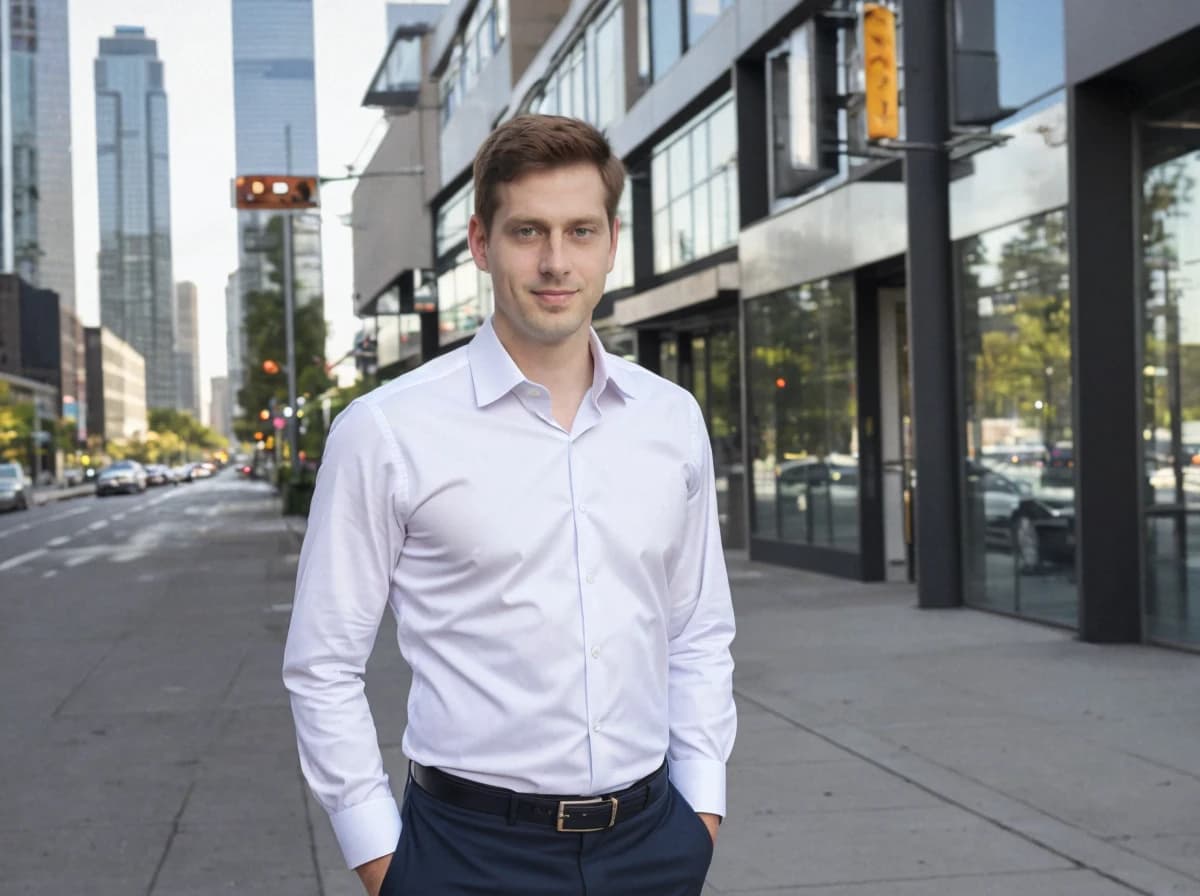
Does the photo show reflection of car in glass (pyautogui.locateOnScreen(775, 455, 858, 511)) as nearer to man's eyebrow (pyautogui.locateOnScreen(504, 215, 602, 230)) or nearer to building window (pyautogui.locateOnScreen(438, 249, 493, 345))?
man's eyebrow (pyautogui.locateOnScreen(504, 215, 602, 230))

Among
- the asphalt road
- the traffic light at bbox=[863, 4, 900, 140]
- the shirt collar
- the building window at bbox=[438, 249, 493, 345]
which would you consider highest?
the building window at bbox=[438, 249, 493, 345]

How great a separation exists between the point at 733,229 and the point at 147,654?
36.0 ft

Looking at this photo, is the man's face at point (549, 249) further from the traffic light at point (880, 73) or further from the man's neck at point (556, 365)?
the traffic light at point (880, 73)

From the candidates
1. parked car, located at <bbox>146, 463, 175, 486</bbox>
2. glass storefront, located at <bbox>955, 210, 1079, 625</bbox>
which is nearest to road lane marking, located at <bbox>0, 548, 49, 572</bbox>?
glass storefront, located at <bbox>955, 210, 1079, 625</bbox>

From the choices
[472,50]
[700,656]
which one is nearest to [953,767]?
[700,656]

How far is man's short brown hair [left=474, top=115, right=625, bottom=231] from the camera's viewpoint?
261 centimetres

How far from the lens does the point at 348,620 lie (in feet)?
8.44

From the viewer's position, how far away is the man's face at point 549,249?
2627 mm

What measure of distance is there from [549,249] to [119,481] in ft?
234

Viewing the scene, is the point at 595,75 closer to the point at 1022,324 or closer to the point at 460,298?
the point at 1022,324

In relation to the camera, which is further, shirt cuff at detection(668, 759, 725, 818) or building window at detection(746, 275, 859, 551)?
building window at detection(746, 275, 859, 551)

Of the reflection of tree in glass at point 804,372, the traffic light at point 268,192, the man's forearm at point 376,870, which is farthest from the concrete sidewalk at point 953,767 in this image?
the traffic light at point 268,192

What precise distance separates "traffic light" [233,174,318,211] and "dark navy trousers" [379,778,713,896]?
78.8 feet

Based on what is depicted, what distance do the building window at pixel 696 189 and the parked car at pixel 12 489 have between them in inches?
1272
